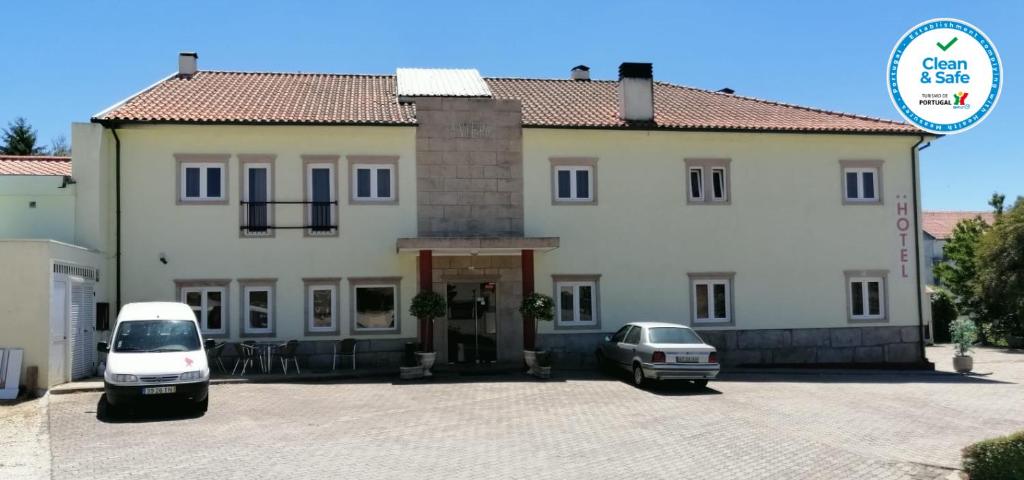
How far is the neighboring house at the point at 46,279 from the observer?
15766 mm

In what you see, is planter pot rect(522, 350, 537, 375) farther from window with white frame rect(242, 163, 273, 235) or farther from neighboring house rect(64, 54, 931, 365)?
window with white frame rect(242, 163, 273, 235)

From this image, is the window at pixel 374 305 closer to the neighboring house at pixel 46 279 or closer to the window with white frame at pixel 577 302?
the window with white frame at pixel 577 302

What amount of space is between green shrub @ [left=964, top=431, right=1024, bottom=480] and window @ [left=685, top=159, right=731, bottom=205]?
534 inches

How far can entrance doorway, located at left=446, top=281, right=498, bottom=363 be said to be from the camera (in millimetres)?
21469

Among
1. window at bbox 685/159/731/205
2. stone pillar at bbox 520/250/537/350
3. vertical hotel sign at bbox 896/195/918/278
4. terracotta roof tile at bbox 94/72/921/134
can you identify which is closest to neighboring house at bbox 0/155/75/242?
terracotta roof tile at bbox 94/72/921/134

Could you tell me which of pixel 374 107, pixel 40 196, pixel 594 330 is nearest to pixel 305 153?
pixel 374 107

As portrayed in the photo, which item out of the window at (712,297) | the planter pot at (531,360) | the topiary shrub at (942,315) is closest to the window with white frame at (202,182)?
the planter pot at (531,360)

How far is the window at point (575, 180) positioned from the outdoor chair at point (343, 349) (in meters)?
6.44

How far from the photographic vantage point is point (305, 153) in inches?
818

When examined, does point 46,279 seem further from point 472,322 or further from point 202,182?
point 472,322

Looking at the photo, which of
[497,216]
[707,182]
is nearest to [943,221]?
[707,182]

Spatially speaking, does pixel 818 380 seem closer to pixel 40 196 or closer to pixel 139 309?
pixel 139 309

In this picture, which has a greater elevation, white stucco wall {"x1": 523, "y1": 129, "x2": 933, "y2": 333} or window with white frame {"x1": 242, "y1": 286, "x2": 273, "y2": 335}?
white stucco wall {"x1": 523, "y1": 129, "x2": 933, "y2": 333}

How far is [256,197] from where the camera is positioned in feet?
67.7
